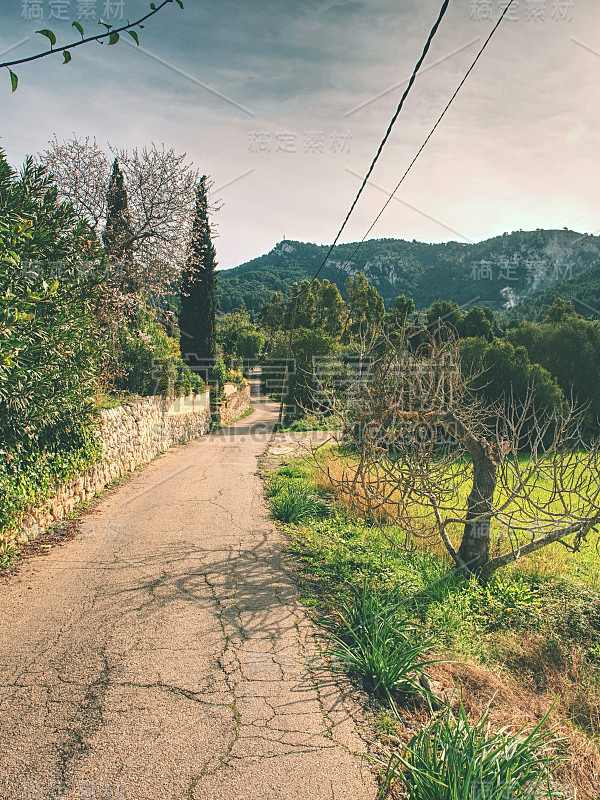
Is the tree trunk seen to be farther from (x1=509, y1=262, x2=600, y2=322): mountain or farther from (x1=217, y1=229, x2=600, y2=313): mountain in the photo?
(x1=217, y1=229, x2=600, y2=313): mountain

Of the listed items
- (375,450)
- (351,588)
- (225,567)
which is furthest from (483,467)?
(225,567)

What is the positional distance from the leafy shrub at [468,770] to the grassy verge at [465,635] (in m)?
0.03

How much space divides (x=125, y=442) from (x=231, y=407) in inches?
662

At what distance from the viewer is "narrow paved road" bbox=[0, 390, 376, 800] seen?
2852 mm

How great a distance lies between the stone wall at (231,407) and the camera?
25.2 m

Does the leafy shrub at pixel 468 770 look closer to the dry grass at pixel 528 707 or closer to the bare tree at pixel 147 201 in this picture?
the dry grass at pixel 528 707

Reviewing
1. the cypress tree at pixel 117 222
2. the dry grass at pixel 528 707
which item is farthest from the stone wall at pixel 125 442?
the dry grass at pixel 528 707

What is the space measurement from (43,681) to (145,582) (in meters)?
1.89

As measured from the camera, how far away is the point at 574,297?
47.8m

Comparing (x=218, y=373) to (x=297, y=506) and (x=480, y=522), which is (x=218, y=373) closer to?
(x=297, y=506)

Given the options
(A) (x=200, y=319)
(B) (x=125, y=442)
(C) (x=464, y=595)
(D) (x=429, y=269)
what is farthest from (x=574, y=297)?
(C) (x=464, y=595)

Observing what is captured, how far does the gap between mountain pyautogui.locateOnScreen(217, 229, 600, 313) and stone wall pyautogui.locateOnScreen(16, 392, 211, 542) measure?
1707 inches

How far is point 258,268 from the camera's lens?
3366 inches

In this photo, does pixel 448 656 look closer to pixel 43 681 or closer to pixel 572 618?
pixel 572 618
